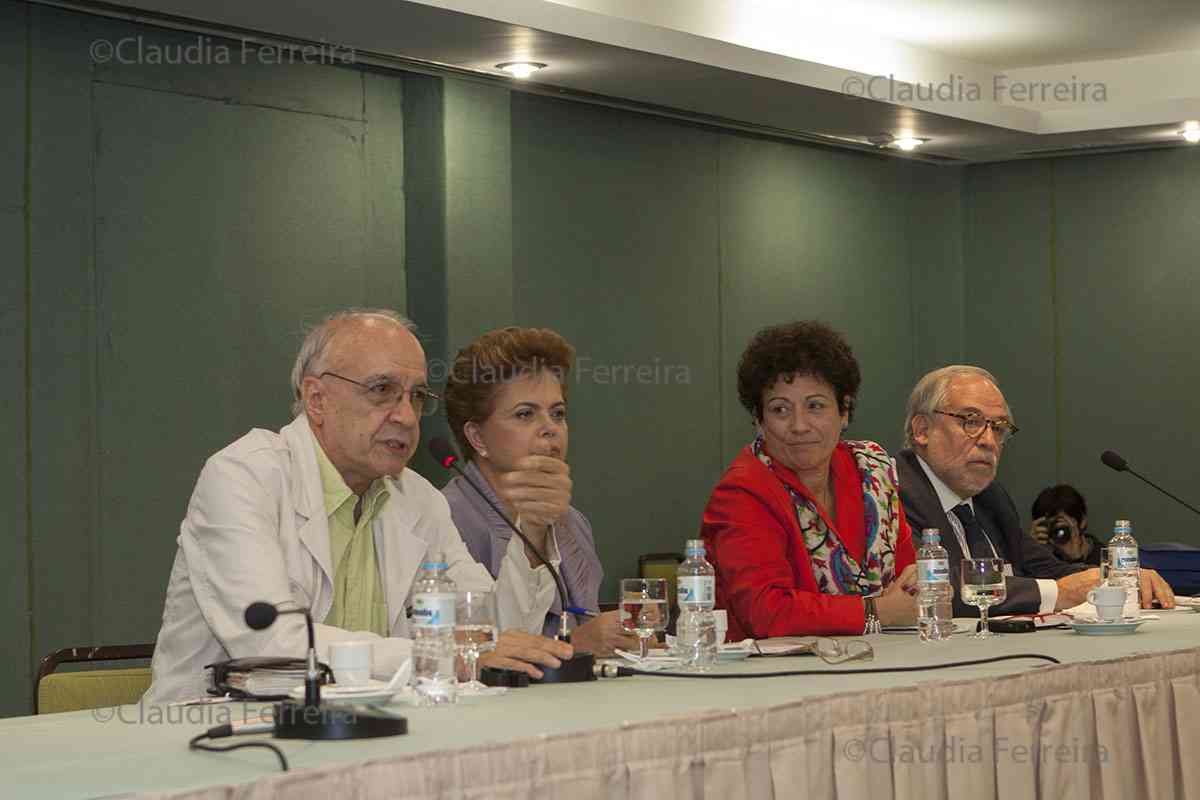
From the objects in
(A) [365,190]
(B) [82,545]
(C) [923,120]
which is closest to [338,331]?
(B) [82,545]

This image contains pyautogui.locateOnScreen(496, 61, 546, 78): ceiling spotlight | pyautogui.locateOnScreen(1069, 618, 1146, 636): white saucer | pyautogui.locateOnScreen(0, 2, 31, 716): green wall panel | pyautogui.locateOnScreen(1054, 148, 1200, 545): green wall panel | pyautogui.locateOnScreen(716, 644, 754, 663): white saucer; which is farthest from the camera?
pyautogui.locateOnScreen(1054, 148, 1200, 545): green wall panel

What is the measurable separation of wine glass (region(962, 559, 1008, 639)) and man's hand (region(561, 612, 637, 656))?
28.6 inches

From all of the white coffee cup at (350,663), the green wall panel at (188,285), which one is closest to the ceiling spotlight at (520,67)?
the green wall panel at (188,285)

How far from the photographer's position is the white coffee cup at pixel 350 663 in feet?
6.91

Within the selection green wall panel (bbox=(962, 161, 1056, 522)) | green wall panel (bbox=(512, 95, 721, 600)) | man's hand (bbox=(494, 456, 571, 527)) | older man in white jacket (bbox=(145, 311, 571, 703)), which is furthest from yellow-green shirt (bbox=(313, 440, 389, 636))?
green wall panel (bbox=(962, 161, 1056, 522))

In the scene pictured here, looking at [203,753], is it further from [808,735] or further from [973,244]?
[973,244]

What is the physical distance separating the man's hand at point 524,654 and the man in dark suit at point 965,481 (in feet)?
5.06

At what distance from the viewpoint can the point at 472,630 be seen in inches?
92.1

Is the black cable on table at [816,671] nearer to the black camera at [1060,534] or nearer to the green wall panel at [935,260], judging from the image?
the black camera at [1060,534]

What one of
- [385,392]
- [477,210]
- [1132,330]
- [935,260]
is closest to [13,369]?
[477,210]

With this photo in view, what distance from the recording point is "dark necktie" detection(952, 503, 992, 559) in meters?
3.98

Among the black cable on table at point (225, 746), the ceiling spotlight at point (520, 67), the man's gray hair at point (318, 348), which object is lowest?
the black cable on table at point (225, 746)

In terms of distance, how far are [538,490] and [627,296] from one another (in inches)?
117

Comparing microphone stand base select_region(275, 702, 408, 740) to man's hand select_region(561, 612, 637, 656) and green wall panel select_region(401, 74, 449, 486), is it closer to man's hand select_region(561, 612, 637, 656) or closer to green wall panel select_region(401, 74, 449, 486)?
man's hand select_region(561, 612, 637, 656)
